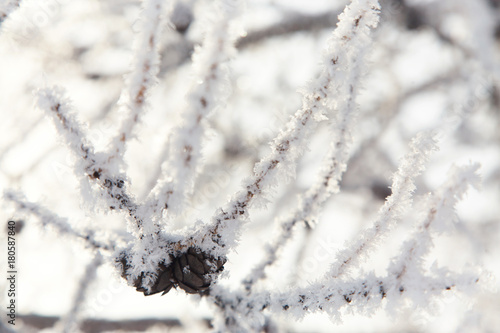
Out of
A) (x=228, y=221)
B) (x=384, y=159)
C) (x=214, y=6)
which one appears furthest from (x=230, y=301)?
(x=384, y=159)

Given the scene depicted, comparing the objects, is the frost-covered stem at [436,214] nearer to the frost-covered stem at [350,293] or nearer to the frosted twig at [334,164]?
the frost-covered stem at [350,293]

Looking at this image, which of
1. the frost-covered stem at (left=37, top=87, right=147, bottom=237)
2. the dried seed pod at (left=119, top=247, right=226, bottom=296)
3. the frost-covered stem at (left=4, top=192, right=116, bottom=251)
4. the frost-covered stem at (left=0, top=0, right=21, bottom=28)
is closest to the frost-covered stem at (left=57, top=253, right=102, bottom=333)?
the frost-covered stem at (left=4, top=192, right=116, bottom=251)

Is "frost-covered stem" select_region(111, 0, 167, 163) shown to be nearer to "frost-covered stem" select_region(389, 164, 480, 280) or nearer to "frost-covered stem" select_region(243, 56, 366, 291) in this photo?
"frost-covered stem" select_region(243, 56, 366, 291)

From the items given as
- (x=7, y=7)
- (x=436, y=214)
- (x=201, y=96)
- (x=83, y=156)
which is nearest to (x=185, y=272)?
(x=83, y=156)

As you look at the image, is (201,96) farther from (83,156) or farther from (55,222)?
(55,222)

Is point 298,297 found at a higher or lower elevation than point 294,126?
lower

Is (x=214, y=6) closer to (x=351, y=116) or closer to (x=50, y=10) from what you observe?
(x=351, y=116)
